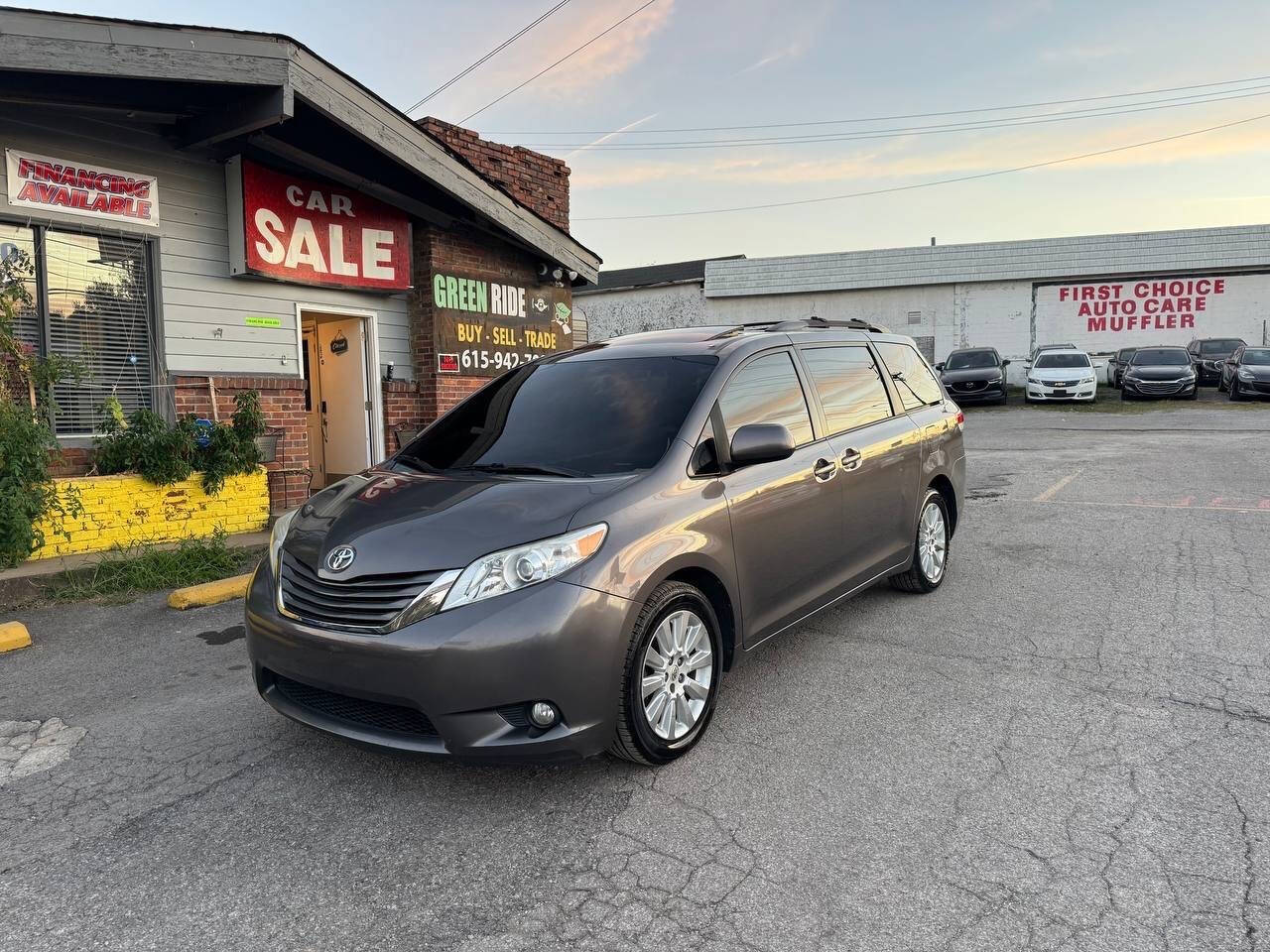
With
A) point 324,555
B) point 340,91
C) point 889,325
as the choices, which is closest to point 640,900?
point 324,555

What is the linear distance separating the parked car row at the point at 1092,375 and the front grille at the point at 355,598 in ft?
69.8

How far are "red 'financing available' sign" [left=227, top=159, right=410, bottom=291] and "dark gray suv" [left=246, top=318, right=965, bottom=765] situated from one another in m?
4.83

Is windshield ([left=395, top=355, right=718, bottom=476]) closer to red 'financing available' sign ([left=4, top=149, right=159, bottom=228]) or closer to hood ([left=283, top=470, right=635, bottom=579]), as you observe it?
hood ([left=283, top=470, right=635, bottom=579])

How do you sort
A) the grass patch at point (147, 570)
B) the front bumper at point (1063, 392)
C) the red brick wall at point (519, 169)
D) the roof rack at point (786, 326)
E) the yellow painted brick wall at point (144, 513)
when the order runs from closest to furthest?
the roof rack at point (786, 326) < the grass patch at point (147, 570) < the yellow painted brick wall at point (144, 513) < the red brick wall at point (519, 169) < the front bumper at point (1063, 392)

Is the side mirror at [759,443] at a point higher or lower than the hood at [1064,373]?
lower

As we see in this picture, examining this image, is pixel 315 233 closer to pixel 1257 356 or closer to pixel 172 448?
pixel 172 448

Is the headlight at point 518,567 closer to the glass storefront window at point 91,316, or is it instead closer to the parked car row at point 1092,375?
the glass storefront window at point 91,316

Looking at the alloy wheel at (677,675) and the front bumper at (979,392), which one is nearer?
the alloy wheel at (677,675)

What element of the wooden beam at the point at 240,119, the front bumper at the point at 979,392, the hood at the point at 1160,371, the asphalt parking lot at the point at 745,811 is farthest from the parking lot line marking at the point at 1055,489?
the hood at the point at 1160,371

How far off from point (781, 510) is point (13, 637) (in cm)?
469

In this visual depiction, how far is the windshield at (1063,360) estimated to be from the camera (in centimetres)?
2339

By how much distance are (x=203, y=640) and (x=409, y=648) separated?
3102mm

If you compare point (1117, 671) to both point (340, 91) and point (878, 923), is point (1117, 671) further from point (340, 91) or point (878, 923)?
point (340, 91)

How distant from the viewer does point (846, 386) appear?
5062 mm
